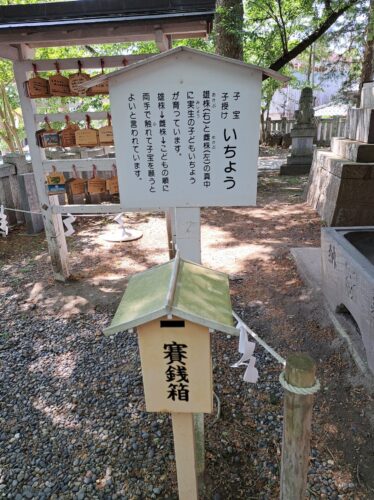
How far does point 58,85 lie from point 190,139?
84.7 inches

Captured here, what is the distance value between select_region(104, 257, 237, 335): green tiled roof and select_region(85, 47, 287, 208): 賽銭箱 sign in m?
0.86

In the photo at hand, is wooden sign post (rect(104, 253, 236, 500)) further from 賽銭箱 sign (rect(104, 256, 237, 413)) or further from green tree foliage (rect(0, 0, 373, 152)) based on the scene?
green tree foliage (rect(0, 0, 373, 152))

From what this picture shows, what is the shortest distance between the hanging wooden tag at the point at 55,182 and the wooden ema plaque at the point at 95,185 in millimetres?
372

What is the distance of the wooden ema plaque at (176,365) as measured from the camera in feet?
5.33

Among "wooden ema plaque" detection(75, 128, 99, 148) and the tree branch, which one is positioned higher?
the tree branch

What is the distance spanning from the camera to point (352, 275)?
121 inches

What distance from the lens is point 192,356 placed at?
5.48 ft

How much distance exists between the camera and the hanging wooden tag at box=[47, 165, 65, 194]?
4262mm

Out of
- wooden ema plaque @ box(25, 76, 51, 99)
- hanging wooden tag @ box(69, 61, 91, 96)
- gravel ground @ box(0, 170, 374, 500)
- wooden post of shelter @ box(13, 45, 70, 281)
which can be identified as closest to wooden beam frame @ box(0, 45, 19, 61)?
wooden post of shelter @ box(13, 45, 70, 281)

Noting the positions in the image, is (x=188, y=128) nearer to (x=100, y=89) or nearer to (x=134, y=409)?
(x=100, y=89)

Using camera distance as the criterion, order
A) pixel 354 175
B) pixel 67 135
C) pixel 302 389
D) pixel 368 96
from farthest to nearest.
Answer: pixel 368 96, pixel 354 175, pixel 67 135, pixel 302 389

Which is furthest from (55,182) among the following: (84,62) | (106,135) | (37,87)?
(84,62)

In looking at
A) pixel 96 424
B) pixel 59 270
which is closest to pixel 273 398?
pixel 96 424

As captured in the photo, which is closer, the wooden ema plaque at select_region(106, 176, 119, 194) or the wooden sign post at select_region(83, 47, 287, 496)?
the wooden sign post at select_region(83, 47, 287, 496)
